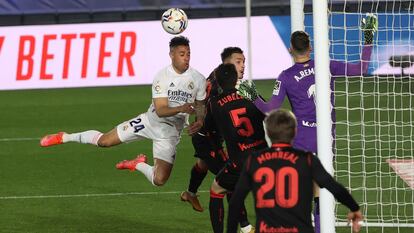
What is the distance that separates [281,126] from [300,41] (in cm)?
290

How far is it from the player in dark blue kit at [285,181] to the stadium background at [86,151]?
4157 millimetres

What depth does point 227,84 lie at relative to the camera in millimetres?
9359

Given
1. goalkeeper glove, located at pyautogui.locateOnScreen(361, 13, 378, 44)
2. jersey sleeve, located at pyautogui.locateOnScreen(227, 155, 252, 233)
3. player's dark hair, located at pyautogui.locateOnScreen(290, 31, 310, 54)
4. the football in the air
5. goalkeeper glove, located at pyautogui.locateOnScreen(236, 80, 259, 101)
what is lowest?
jersey sleeve, located at pyautogui.locateOnScreen(227, 155, 252, 233)

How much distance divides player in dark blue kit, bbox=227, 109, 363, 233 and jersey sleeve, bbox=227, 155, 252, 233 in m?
0.03

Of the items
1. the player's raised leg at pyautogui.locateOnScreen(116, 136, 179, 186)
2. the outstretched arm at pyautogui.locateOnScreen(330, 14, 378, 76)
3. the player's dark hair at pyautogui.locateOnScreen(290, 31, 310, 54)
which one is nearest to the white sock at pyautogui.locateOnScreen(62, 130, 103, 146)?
the player's raised leg at pyautogui.locateOnScreen(116, 136, 179, 186)

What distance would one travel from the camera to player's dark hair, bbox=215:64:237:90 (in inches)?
367

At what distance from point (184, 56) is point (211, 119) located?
105 centimetres

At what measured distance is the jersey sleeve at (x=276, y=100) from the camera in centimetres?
942

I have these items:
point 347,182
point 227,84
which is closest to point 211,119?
point 227,84

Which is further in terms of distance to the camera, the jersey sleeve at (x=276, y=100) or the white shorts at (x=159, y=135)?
the white shorts at (x=159, y=135)

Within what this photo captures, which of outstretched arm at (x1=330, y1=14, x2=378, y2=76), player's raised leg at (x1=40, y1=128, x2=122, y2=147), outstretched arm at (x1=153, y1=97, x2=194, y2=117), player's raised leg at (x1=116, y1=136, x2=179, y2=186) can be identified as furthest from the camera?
player's raised leg at (x1=40, y1=128, x2=122, y2=147)

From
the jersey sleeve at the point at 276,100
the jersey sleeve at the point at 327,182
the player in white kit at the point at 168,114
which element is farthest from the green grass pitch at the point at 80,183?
the jersey sleeve at the point at 327,182

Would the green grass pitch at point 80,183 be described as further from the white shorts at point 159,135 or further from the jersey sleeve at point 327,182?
the jersey sleeve at point 327,182

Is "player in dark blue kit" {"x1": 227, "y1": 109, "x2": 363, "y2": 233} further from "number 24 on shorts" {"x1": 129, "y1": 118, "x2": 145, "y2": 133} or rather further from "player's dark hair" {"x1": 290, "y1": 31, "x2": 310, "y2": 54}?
"number 24 on shorts" {"x1": 129, "y1": 118, "x2": 145, "y2": 133}
